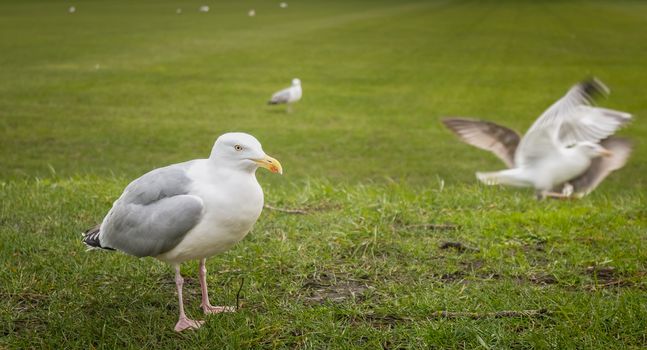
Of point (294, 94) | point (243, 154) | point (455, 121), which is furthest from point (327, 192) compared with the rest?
point (294, 94)

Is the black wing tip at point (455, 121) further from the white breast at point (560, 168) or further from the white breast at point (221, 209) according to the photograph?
the white breast at point (221, 209)

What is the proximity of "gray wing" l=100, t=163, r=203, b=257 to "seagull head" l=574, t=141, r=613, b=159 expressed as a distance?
158 inches

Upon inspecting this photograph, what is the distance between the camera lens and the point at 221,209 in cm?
345

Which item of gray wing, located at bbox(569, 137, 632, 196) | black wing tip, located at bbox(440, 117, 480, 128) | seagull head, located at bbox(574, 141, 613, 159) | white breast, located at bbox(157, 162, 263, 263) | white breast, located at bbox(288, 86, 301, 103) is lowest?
white breast, located at bbox(288, 86, 301, 103)

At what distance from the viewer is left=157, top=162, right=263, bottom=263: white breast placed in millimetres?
3459

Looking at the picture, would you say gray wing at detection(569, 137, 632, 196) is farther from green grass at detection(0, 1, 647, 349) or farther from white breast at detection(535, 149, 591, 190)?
green grass at detection(0, 1, 647, 349)

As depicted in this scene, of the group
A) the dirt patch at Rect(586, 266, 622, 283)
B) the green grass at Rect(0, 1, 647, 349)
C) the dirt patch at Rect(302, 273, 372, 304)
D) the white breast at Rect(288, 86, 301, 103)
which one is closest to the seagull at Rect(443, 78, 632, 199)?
the green grass at Rect(0, 1, 647, 349)

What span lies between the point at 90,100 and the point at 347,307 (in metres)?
11.5

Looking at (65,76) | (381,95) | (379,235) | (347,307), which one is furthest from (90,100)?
(347,307)

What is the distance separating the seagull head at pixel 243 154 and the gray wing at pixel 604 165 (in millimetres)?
4029

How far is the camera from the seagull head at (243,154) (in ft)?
11.5

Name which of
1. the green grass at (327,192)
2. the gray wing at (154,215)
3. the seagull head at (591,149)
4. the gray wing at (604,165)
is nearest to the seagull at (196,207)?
the gray wing at (154,215)

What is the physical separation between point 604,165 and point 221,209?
437 centimetres

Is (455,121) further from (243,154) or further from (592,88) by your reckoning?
(243,154)
